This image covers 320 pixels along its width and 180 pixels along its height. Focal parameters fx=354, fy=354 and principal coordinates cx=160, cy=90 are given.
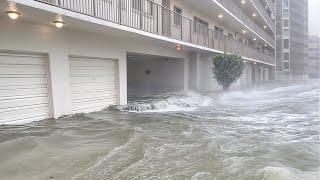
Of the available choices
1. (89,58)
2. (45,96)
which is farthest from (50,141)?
(89,58)

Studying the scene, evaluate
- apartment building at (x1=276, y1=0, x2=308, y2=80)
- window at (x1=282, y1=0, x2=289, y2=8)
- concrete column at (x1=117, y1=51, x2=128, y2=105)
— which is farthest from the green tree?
window at (x1=282, y1=0, x2=289, y2=8)

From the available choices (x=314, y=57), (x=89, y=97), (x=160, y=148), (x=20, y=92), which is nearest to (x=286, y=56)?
(x=314, y=57)

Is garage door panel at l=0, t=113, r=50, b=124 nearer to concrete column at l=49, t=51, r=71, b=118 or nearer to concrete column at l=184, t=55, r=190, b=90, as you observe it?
concrete column at l=49, t=51, r=71, b=118

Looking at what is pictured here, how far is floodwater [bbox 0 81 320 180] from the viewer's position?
208 inches

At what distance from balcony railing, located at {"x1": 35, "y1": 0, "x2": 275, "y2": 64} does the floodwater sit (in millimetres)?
3109

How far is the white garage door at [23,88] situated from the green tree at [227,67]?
12.9 meters

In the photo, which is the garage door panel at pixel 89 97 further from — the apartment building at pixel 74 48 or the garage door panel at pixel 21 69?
the garage door panel at pixel 21 69

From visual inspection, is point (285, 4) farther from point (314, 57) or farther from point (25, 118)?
Answer: point (25, 118)

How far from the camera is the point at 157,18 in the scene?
14.7m

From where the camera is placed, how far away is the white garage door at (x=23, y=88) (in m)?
8.80

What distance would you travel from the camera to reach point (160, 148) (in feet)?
22.6

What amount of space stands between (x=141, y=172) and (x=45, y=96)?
5646 millimetres

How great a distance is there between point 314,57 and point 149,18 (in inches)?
4449

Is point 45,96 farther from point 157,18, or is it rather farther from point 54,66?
point 157,18
